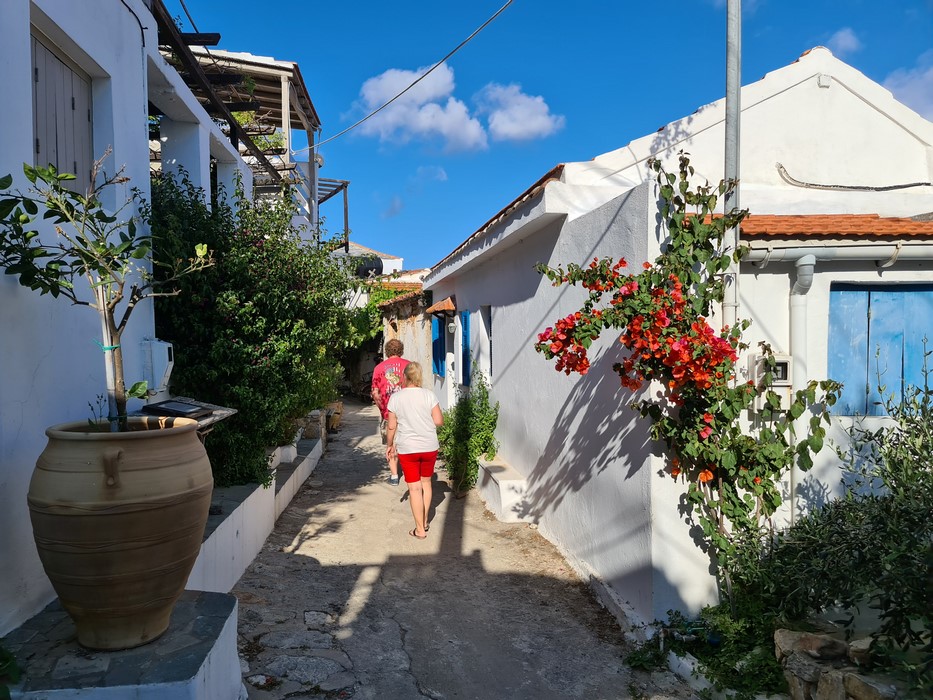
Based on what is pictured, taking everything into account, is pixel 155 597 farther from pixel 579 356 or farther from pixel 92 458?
pixel 579 356

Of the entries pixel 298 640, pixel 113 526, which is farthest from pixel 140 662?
pixel 298 640

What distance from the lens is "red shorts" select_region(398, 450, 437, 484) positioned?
6246 millimetres

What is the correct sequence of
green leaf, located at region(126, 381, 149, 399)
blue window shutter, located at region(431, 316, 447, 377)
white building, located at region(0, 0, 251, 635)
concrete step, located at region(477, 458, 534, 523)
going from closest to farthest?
white building, located at region(0, 0, 251, 635)
green leaf, located at region(126, 381, 149, 399)
concrete step, located at region(477, 458, 534, 523)
blue window shutter, located at region(431, 316, 447, 377)

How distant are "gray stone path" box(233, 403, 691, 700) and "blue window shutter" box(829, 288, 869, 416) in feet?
6.94

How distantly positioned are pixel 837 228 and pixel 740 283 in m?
0.63

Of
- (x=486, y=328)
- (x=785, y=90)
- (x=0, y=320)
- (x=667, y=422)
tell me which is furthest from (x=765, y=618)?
(x=486, y=328)

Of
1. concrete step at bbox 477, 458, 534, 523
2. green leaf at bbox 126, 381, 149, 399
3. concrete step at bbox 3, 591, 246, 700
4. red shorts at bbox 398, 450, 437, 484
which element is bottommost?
concrete step at bbox 477, 458, 534, 523

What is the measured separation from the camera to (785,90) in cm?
589

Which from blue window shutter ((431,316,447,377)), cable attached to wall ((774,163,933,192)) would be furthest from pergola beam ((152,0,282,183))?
cable attached to wall ((774,163,933,192))

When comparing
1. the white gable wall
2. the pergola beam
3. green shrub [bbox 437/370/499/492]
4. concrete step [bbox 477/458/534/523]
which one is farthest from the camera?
green shrub [bbox 437/370/499/492]

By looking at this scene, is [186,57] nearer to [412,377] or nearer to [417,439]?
[412,377]

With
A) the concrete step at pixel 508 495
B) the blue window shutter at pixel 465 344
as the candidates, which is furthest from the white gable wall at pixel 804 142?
the blue window shutter at pixel 465 344

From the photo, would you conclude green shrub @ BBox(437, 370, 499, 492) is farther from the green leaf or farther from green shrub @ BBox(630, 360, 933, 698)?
the green leaf

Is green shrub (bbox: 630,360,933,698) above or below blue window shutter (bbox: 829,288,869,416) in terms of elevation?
below
